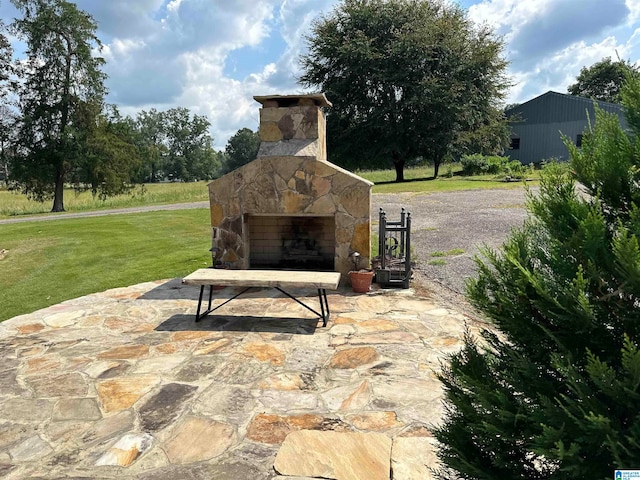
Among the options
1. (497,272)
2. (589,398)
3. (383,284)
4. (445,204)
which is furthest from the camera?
(445,204)

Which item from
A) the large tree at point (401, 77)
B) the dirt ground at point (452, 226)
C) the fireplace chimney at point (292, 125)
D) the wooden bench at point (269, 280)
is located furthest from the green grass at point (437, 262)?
the large tree at point (401, 77)

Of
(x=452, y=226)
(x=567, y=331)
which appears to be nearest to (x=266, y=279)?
(x=567, y=331)

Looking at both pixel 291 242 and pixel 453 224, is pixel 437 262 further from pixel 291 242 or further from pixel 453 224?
pixel 453 224

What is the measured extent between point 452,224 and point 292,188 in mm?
6403

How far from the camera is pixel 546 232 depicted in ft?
5.70

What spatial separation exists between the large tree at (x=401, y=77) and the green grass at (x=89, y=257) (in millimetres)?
15910

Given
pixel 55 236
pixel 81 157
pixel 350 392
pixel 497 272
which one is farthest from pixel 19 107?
pixel 497 272

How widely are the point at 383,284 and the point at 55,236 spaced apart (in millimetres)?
10268

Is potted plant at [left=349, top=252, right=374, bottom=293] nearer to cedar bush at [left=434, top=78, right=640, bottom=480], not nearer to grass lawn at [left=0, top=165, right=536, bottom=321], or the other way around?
grass lawn at [left=0, top=165, right=536, bottom=321]

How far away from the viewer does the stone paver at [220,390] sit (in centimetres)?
293

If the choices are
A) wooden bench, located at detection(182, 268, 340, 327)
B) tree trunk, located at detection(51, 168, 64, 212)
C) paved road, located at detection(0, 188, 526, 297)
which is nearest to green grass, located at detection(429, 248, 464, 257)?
paved road, located at detection(0, 188, 526, 297)

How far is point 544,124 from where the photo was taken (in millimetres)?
31188

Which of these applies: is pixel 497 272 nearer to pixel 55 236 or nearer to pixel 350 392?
pixel 350 392

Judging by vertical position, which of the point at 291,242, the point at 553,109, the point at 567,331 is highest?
the point at 553,109
